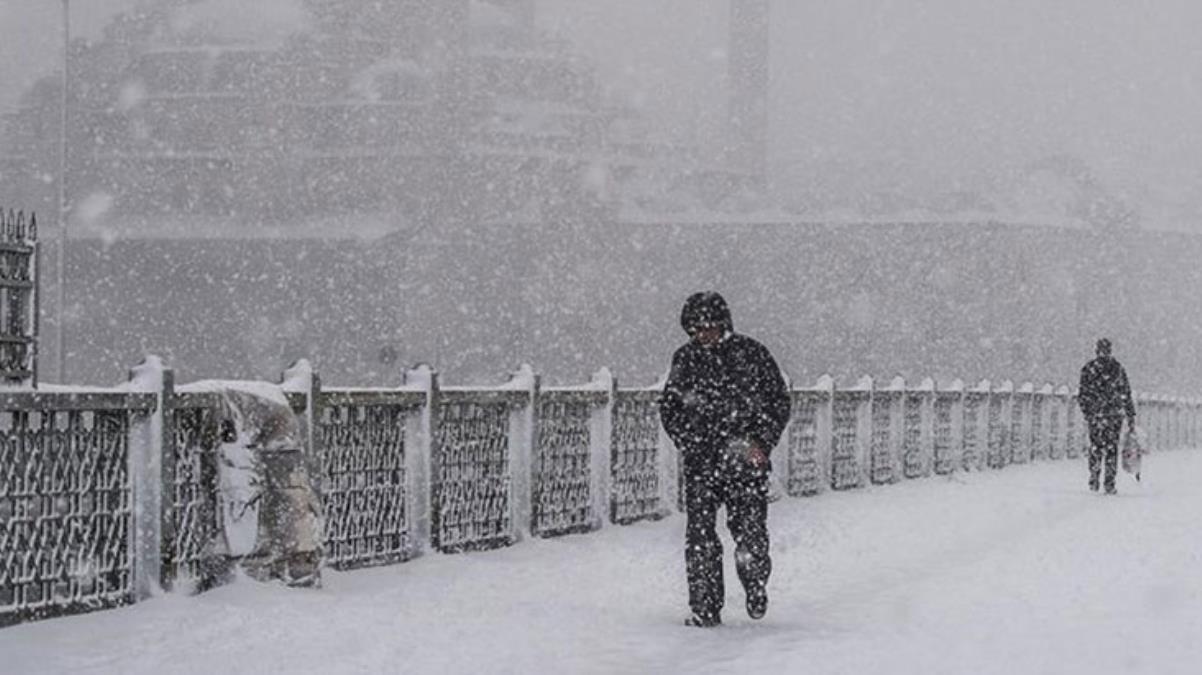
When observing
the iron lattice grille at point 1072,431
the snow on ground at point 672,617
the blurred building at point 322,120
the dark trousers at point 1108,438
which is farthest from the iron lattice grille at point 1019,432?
the blurred building at point 322,120

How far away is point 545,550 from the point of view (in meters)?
12.7

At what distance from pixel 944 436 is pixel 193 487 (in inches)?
664

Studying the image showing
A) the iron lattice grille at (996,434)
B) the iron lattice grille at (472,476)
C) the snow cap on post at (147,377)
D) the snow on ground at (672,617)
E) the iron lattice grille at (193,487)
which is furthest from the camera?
the iron lattice grille at (996,434)

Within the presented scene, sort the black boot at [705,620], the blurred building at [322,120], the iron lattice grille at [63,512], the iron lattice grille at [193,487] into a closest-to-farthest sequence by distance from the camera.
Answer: the iron lattice grille at [63,512] < the black boot at [705,620] < the iron lattice grille at [193,487] < the blurred building at [322,120]

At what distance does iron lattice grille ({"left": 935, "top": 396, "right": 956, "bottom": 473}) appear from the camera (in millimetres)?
24797

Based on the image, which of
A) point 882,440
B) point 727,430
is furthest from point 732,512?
point 882,440

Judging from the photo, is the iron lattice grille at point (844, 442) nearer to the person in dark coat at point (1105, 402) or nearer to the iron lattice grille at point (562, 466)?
the person in dark coat at point (1105, 402)

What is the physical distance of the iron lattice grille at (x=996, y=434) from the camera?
27.7m

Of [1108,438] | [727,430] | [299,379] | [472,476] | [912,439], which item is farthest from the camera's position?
[912,439]

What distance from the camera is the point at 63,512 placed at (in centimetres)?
852

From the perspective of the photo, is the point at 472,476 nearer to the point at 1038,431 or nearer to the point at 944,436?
the point at 944,436

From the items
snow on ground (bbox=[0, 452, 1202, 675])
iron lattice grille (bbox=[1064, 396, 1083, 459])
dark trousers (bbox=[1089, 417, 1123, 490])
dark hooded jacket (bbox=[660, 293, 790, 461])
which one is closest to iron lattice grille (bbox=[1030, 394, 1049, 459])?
iron lattice grille (bbox=[1064, 396, 1083, 459])

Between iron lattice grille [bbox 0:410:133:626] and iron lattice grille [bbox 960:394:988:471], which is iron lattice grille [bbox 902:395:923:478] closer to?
iron lattice grille [bbox 960:394:988:471]

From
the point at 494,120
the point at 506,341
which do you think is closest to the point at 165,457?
the point at 506,341
